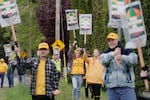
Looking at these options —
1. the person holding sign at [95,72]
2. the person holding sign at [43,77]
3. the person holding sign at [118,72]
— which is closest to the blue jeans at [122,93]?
the person holding sign at [118,72]

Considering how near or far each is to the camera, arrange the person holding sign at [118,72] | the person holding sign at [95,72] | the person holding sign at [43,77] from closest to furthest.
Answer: the person holding sign at [118,72] < the person holding sign at [43,77] < the person holding sign at [95,72]

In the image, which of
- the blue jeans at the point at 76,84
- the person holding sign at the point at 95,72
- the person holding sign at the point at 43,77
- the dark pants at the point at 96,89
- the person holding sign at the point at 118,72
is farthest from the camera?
the blue jeans at the point at 76,84

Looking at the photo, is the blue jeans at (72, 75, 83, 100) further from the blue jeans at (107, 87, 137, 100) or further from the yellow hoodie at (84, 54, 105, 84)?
the blue jeans at (107, 87, 137, 100)

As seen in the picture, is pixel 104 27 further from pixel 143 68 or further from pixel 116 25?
pixel 143 68

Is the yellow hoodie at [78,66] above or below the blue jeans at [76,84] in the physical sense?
above

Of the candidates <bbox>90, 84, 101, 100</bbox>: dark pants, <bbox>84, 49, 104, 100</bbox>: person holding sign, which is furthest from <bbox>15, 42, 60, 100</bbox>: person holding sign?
<bbox>90, 84, 101, 100</bbox>: dark pants

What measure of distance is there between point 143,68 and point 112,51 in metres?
1.08

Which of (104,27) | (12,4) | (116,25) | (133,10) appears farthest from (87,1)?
(133,10)

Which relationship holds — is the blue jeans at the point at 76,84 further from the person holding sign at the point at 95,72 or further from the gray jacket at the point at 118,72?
the gray jacket at the point at 118,72

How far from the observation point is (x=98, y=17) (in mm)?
26312

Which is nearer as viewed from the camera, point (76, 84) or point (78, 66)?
point (76, 84)

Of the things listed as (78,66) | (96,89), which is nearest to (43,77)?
(96,89)

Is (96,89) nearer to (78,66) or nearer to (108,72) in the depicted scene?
(78,66)

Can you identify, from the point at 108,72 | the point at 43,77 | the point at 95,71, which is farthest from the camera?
the point at 95,71
